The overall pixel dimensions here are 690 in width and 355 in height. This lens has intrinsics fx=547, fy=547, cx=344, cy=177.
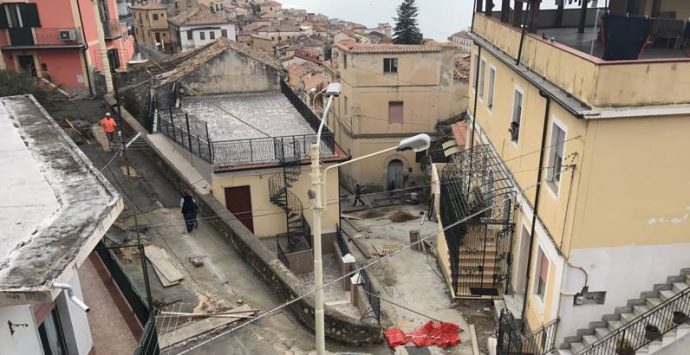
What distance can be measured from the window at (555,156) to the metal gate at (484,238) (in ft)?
10.4

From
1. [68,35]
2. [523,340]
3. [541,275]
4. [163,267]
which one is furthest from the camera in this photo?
[68,35]

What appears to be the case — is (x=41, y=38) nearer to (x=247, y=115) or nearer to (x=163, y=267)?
(x=247, y=115)

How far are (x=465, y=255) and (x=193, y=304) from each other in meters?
8.66

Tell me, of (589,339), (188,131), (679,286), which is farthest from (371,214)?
(679,286)

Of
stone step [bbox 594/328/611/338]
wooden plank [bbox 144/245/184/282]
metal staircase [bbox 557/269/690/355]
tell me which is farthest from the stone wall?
stone step [bbox 594/328/611/338]

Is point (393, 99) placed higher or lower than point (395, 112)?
higher

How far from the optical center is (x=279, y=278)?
14484 mm

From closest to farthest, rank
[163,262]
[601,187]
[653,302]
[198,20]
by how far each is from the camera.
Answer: [601,187]
[653,302]
[163,262]
[198,20]

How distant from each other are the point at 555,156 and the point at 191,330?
31.6 ft

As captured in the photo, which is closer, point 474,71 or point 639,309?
point 639,309

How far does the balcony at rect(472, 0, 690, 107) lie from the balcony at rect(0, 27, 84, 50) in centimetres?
2544

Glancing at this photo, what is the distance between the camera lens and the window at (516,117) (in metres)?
15.9

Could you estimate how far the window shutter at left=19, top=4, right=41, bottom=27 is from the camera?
31734 mm

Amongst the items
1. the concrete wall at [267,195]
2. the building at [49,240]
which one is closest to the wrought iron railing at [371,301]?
the concrete wall at [267,195]
